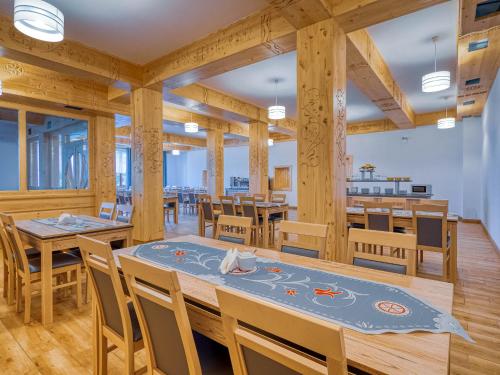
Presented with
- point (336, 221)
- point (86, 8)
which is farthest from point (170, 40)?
point (336, 221)

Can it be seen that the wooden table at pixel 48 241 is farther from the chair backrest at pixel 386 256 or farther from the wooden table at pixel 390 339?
the chair backrest at pixel 386 256

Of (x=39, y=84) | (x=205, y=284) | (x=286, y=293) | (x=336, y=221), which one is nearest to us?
(x=286, y=293)

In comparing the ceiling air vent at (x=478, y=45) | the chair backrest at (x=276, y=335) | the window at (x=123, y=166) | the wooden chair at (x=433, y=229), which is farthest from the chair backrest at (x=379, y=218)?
the window at (x=123, y=166)

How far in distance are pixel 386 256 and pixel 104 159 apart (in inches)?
227

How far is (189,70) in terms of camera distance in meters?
3.79

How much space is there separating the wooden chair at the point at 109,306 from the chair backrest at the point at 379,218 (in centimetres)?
289

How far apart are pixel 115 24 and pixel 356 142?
780 cm

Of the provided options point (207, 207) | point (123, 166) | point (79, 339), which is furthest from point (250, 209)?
point (123, 166)

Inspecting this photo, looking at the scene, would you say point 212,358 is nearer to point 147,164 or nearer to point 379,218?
point 379,218

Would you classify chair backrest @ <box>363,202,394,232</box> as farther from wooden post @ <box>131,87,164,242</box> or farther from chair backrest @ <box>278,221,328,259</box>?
wooden post @ <box>131,87,164,242</box>

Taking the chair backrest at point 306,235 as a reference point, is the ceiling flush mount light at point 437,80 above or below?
above

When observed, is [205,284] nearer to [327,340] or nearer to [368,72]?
[327,340]

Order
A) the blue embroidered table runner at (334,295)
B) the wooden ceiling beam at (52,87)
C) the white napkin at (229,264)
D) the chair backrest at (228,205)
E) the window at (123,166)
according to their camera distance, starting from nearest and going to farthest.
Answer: the blue embroidered table runner at (334,295) → the white napkin at (229,264) → the wooden ceiling beam at (52,87) → the chair backrest at (228,205) → the window at (123,166)

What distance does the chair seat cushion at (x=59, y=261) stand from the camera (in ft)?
7.90
